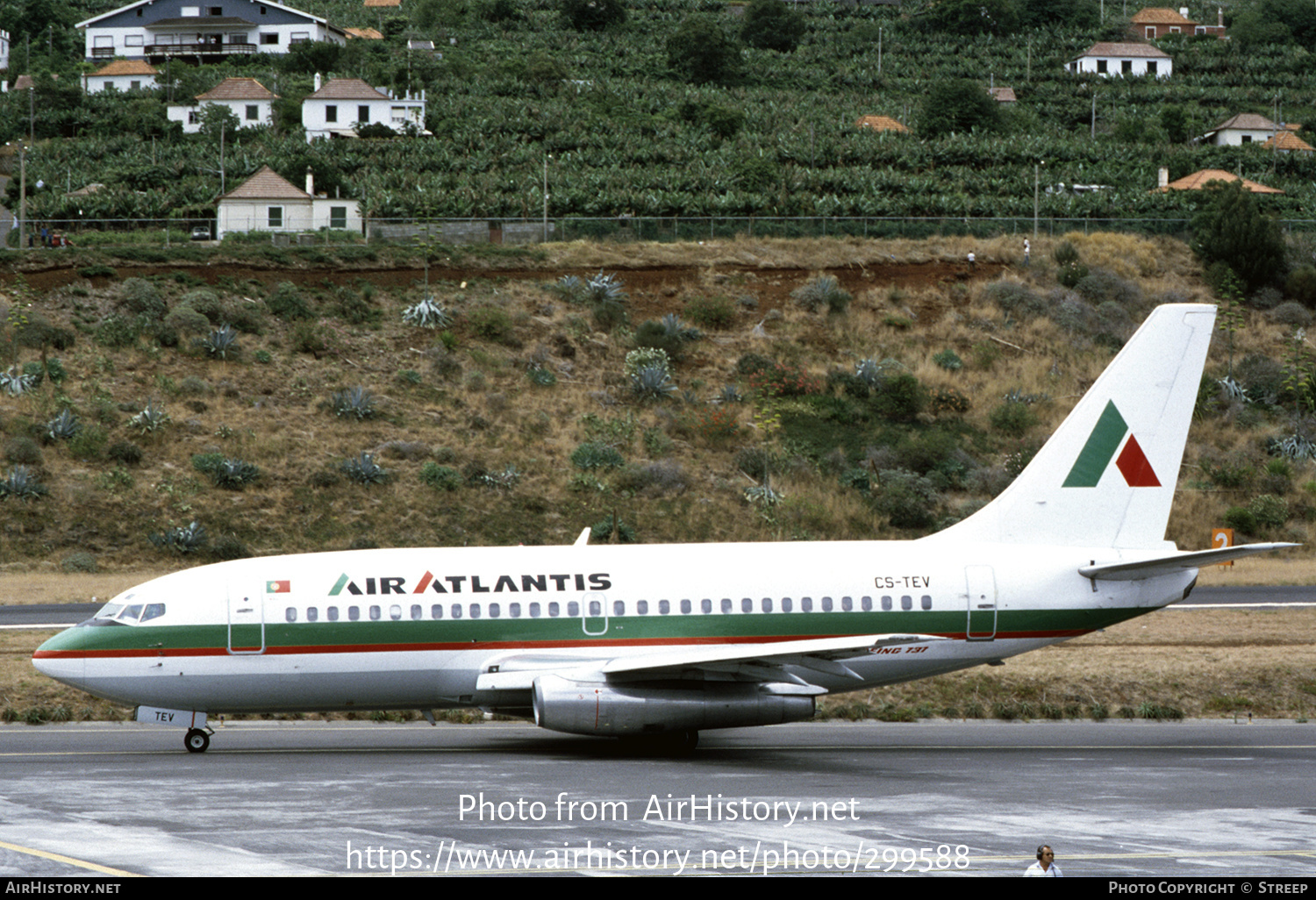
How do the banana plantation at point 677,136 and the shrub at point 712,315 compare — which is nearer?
the shrub at point 712,315

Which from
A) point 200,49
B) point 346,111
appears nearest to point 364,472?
point 346,111

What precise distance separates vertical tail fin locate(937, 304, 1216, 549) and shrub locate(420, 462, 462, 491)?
114 feet

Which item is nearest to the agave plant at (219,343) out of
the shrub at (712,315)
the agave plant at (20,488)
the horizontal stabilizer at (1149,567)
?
the agave plant at (20,488)

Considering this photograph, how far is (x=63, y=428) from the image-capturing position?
61.2 metres

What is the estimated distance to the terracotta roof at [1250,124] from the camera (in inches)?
4828

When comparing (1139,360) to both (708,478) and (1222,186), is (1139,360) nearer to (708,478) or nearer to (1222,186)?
(708,478)

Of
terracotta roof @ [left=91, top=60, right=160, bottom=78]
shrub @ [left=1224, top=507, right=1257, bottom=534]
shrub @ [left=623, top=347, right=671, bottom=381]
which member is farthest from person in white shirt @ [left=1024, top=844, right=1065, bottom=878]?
terracotta roof @ [left=91, top=60, right=160, bottom=78]

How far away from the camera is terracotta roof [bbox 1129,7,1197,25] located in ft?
570

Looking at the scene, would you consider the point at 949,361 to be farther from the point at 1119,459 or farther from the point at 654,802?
the point at 654,802

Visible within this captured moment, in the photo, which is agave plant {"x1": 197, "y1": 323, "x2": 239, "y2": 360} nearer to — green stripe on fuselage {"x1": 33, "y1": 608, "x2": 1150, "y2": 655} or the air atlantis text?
green stripe on fuselage {"x1": 33, "y1": 608, "x2": 1150, "y2": 655}

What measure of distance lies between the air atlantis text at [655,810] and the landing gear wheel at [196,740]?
7.47 metres

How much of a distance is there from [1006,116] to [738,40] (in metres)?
40.7

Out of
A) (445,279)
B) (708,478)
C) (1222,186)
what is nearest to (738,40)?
(1222,186)

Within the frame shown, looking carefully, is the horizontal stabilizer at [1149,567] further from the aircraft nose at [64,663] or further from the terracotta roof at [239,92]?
the terracotta roof at [239,92]
